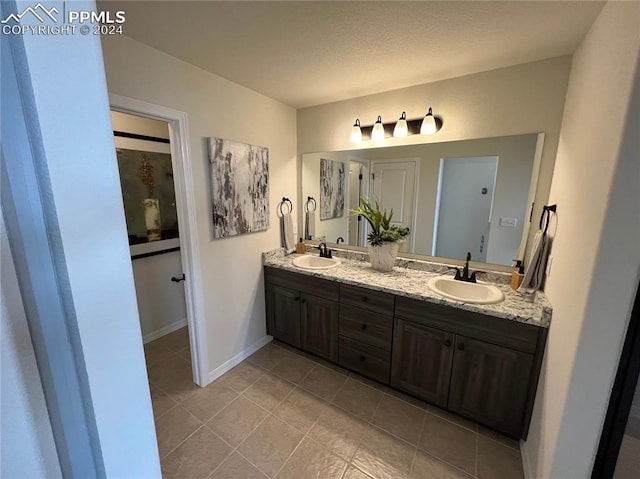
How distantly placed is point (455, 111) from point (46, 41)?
2258 mm

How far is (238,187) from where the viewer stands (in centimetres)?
218

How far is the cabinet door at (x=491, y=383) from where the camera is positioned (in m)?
1.55

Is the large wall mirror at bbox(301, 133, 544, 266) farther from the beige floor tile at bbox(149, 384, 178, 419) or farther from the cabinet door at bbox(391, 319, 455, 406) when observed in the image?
the beige floor tile at bbox(149, 384, 178, 419)

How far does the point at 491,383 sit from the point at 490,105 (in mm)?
1862

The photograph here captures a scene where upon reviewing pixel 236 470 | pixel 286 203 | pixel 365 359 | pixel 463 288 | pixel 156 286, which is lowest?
pixel 236 470

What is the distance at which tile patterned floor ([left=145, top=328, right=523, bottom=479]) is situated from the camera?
1.51 metres

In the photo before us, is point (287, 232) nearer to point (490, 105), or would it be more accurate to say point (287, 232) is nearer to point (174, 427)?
point (174, 427)

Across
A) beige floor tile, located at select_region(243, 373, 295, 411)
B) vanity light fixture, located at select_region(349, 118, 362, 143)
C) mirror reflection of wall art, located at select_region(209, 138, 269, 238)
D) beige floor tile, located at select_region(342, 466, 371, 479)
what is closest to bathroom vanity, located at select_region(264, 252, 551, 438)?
beige floor tile, located at select_region(243, 373, 295, 411)

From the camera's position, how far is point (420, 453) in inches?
62.9

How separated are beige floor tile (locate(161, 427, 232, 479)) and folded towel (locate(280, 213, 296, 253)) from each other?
63.8 inches

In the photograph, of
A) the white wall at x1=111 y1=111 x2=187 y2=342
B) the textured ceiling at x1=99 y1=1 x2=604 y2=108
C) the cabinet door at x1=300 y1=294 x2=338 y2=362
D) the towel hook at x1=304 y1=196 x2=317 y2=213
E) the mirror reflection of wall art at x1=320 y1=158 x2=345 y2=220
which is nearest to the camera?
the textured ceiling at x1=99 y1=1 x2=604 y2=108

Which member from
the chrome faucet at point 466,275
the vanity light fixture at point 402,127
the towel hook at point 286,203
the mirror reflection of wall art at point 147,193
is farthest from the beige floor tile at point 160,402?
the vanity light fixture at point 402,127

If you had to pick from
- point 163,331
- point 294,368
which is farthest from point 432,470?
point 163,331

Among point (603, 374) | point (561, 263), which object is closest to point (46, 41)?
point (603, 374)
